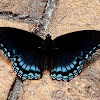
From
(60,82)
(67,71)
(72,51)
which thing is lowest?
(60,82)

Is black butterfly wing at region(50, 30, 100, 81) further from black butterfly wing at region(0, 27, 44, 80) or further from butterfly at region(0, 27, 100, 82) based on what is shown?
black butterfly wing at region(0, 27, 44, 80)

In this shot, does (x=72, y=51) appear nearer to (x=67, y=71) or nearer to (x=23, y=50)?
(x=67, y=71)

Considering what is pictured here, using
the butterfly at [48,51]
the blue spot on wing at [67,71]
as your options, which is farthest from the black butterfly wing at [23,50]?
the blue spot on wing at [67,71]

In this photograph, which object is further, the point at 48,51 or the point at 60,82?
the point at 48,51

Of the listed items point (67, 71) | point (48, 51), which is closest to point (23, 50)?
point (48, 51)

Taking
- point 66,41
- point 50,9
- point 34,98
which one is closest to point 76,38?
point 66,41

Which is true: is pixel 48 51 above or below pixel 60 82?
above

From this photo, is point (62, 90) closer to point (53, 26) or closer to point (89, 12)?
point (53, 26)
